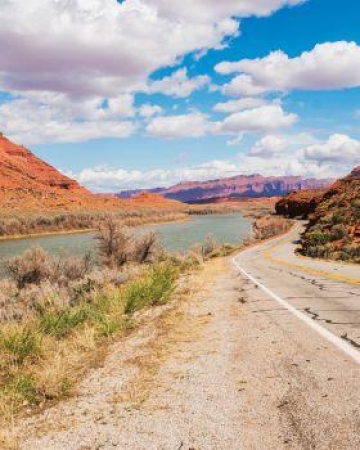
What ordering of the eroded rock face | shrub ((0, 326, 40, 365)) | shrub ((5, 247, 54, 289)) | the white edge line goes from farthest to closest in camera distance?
the eroded rock face → shrub ((5, 247, 54, 289)) → shrub ((0, 326, 40, 365)) → the white edge line

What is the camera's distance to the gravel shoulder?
11.5 feet

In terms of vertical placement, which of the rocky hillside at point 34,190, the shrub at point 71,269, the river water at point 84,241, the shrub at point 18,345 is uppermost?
the rocky hillside at point 34,190

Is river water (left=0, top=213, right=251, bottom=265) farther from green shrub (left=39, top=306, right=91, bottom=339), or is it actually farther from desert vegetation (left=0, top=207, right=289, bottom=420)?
green shrub (left=39, top=306, right=91, bottom=339)

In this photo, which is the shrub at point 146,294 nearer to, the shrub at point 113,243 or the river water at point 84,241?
the shrub at point 113,243

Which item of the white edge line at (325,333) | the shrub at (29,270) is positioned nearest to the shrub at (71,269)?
the shrub at (29,270)

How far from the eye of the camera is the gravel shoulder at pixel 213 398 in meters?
3.51

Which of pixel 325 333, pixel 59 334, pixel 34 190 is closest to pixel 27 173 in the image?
pixel 34 190

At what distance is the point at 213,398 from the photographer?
4.30 meters

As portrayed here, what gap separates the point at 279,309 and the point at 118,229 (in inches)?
759

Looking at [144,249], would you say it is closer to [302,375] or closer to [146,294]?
[146,294]

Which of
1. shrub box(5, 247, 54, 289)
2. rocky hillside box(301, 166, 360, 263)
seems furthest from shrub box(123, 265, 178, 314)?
rocky hillside box(301, 166, 360, 263)

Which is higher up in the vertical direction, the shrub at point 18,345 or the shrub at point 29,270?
the shrub at point 18,345

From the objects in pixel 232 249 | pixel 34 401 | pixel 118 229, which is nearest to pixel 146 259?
pixel 118 229

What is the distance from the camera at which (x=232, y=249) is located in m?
39.6
